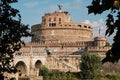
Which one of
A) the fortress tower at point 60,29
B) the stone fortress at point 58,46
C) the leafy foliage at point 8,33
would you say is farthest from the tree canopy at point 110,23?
the fortress tower at point 60,29

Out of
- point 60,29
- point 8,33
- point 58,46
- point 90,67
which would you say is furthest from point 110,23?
point 60,29

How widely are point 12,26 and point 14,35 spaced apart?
19cm

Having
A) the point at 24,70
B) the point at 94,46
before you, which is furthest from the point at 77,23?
the point at 24,70

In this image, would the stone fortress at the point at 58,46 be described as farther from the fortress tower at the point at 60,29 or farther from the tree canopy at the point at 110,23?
the tree canopy at the point at 110,23

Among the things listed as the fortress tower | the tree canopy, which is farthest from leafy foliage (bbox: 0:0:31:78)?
the fortress tower

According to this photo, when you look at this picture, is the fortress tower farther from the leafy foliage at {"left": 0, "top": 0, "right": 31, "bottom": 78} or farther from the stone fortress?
the leafy foliage at {"left": 0, "top": 0, "right": 31, "bottom": 78}

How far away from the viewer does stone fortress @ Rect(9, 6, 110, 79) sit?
6177cm

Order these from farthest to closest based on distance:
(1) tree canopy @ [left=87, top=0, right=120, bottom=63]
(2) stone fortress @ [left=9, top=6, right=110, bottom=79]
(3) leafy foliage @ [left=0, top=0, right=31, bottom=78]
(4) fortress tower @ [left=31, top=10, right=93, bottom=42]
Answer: (4) fortress tower @ [left=31, top=10, right=93, bottom=42]
(2) stone fortress @ [left=9, top=6, right=110, bottom=79]
(3) leafy foliage @ [left=0, top=0, right=31, bottom=78]
(1) tree canopy @ [left=87, top=0, right=120, bottom=63]

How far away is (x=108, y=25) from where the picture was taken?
17.9ft

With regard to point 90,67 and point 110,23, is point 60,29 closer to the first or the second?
point 90,67

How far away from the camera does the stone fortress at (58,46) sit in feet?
203

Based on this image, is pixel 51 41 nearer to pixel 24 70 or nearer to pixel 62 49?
pixel 62 49

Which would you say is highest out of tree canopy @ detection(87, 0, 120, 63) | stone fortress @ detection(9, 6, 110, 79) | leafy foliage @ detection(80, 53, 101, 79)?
stone fortress @ detection(9, 6, 110, 79)

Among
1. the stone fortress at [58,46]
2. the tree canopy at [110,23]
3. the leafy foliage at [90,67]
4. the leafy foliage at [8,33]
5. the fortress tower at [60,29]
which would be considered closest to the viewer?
the tree canopy at [110,23]
